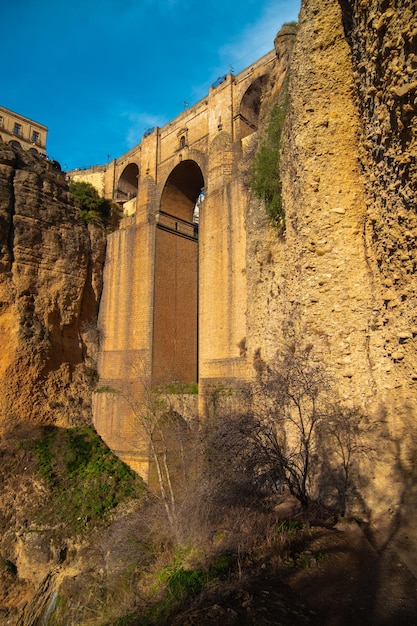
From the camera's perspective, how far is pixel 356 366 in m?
5.72

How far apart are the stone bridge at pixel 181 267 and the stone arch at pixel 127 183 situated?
1.31m

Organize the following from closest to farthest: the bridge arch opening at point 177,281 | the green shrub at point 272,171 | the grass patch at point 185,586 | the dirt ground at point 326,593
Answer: the dirt ground at point 326,593 < the grass patch at point 185,586 < the green shrub at point 272,171 < the bridge arch opening at point 177,281

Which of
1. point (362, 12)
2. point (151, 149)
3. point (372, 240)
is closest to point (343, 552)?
point (372, 240)

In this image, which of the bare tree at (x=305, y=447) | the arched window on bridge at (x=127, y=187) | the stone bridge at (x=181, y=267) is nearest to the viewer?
the bare tree at (x=305, y=447)

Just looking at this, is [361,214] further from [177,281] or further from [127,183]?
[127,183]

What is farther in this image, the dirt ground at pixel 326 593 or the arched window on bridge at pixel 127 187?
the arched window on bridge at pixel 127 187

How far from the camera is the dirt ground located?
336 centimetres

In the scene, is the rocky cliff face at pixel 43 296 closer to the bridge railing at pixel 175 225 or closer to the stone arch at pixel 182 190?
the bridge railing at pixel 175 225

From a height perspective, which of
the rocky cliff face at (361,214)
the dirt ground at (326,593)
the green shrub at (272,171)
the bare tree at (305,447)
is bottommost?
the dirt ground at (326,593)

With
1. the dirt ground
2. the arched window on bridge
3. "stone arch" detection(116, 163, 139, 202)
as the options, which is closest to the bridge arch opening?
the arched window on bridge

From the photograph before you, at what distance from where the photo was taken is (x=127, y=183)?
786 inches

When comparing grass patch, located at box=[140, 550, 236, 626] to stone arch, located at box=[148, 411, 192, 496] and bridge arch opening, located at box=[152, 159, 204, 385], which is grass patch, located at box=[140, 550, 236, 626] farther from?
bridge arch opening, located at box=[152, 159, 204, 385]

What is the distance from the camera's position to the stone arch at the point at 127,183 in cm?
1952

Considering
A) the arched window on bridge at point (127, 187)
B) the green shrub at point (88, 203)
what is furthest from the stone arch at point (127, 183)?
the green shrub at point (88, 203)
